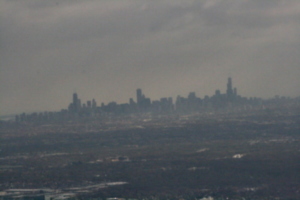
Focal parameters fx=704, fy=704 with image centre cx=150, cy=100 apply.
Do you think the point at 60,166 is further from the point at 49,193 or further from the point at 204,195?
the point at 204,195

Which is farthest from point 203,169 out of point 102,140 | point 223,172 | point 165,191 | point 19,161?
point 102,140

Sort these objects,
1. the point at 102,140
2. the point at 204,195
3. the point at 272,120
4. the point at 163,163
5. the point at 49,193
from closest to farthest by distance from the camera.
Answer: the point at 204,195, the point at 49,193, the point at 163,163, the point at 102,140, the point at 272,120

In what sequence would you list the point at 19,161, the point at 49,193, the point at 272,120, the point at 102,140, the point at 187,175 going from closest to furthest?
the point at 49,193 → the point at 187,175 → the point at 19,161 → the point at 102,140 → the point at 272,120

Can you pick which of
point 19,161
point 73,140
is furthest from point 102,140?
point 19,161

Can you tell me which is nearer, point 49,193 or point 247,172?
point 49,193

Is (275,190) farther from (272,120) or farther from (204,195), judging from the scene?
(272,120)

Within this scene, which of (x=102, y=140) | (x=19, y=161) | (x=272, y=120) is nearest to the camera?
(x=19, y=161)
